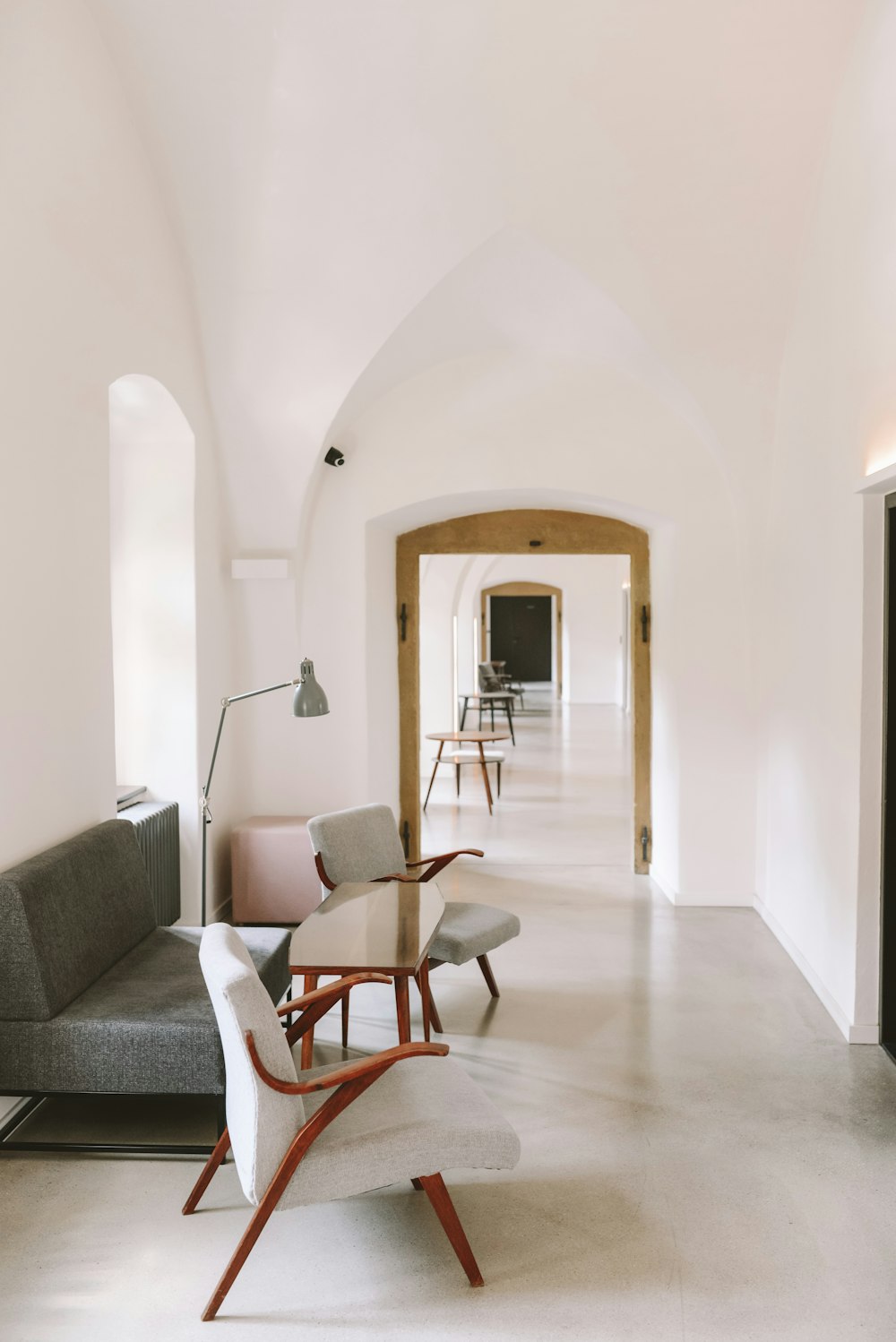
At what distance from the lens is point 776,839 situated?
635cm

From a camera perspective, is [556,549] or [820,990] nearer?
[820,990]

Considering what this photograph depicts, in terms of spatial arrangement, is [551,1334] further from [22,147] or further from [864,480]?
[22,147]

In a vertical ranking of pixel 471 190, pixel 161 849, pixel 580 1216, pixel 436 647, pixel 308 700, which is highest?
pixel 471 190

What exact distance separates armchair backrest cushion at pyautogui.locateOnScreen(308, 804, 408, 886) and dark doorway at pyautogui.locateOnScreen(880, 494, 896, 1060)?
2239 mm

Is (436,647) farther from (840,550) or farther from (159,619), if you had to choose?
(840,550)

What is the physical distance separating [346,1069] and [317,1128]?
180 millimetres

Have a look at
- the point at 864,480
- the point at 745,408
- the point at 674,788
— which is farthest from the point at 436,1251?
the point at 745,408

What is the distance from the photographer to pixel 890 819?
4539 mm

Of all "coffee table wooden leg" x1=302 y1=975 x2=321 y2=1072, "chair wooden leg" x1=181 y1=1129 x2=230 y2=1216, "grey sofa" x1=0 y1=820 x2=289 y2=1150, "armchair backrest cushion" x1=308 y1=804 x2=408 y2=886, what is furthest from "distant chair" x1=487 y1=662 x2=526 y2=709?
"chair wooden leg" x1=181 y1=1129 x2=230 y2=1216

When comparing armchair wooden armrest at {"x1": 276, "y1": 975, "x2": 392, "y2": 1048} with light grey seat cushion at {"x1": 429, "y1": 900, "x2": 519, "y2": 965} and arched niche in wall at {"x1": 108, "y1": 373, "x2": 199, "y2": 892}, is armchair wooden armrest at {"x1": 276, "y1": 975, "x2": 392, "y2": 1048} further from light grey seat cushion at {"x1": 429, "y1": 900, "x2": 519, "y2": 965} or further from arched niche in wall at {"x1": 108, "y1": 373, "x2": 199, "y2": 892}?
arched niche in wall at {"x1": 108, "y1": 373, "x2": 199, "y2": 892}

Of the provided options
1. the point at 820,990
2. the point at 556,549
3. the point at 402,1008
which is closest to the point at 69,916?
the point at 402,1008

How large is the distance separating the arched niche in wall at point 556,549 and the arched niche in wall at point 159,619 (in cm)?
216

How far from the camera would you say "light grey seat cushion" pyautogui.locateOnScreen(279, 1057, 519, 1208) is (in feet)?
9.39

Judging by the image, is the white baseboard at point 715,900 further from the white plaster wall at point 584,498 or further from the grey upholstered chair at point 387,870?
the grey upholstered chair at point 387,870
